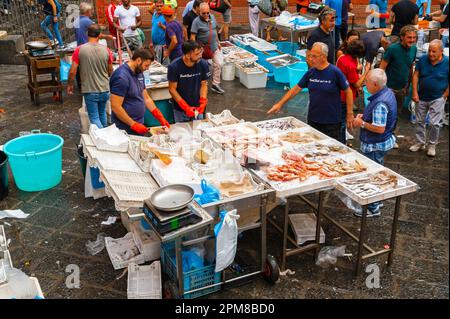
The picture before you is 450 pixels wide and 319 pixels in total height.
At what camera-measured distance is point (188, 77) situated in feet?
21.5

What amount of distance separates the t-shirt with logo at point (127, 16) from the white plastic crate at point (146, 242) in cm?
662

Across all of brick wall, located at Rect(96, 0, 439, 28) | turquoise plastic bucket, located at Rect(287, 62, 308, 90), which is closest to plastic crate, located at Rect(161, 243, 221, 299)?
turquoise plastic bucket, located at Rect(287, 62, 308, 90)

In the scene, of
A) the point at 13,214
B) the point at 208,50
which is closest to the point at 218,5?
the point at 208,50

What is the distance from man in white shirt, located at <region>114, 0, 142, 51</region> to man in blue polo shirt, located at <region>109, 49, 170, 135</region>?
498 cm

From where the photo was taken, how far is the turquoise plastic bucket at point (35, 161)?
625cm

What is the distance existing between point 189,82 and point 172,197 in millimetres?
2840

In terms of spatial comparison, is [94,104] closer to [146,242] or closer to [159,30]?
[146,242]

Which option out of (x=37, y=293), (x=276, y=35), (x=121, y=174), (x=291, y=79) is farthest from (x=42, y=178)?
(x=276, y=35)

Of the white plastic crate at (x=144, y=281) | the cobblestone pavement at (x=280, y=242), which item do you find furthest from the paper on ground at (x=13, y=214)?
the white plastic crate at (x=144, y=281)

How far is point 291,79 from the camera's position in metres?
10.2

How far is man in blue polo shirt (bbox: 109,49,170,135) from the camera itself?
5.74 meters

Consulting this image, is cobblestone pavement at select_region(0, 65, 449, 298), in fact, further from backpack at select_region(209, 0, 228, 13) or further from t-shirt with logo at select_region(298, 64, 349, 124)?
backpack at select_region(209, 0, 228, 13)

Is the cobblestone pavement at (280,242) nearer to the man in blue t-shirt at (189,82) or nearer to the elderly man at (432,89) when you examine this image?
the elderly man at (432,89)
